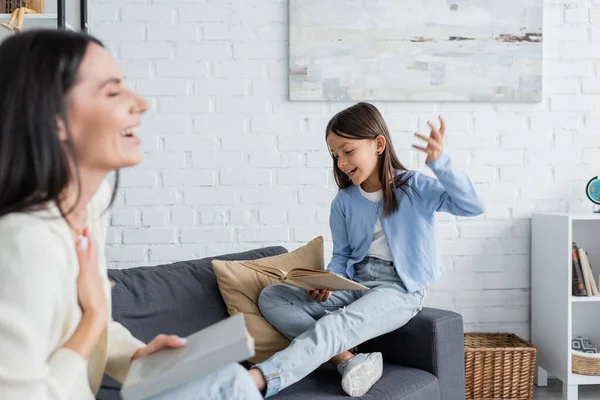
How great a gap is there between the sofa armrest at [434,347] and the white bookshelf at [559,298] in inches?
38.3

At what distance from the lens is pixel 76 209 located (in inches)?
44.2

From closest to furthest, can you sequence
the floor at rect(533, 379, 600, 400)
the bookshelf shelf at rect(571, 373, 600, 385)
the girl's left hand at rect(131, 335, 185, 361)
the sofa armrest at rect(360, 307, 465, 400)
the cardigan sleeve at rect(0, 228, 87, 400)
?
the cardigan sleeve at rect(0, 228, 87, 400), the girl's left hand at rect(131, 335, 185, 361), the sofa armrest at rect(360, 307, 465, 400), the bookshelf shelf at rect(571, 373, 600, 385), the floor at rect(533, 379, 600, 400)

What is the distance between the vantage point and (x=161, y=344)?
1.29 meters

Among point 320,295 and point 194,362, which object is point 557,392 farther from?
point 194,362

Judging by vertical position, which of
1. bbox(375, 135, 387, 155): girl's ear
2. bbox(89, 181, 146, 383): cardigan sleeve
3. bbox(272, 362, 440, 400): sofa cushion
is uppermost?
bbox(375, 135, 387, 155): girl's ear

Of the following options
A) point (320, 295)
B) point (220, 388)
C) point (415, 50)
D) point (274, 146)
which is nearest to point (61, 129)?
point (220, 388)

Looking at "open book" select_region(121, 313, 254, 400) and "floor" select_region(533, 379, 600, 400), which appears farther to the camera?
"floor" select_region(533, 379, 600, 400)

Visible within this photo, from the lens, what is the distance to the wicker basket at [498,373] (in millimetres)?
3111

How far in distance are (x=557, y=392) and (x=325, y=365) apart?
5.13ft

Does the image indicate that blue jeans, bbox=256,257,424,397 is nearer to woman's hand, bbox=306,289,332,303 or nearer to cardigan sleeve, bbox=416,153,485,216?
woman's hand, bbox=306,289,332,303

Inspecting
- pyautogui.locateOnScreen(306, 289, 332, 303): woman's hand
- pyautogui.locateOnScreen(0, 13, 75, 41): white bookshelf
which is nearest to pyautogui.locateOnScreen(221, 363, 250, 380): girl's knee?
pyautogui.locateOnScreen(306, 289, 332, 303): woman's hand

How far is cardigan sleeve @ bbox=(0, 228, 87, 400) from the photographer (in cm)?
92

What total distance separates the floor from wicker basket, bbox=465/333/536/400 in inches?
7.1

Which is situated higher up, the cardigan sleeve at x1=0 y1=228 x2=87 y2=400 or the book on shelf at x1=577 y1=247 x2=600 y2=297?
the cardigan sleeve at x1=0 y1=228 x2=87 y2=400
